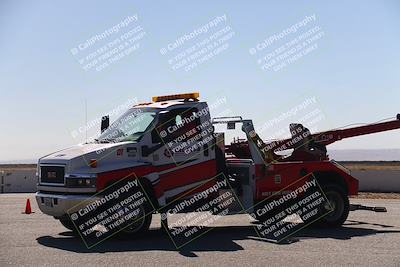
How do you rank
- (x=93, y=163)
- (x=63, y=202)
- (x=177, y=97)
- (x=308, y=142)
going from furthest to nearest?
1. (x=308, y=142)
2. (x=177, y=97)
3. (x=93, y=163)
4. (x=63, y=202)

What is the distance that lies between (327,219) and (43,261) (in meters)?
6.51

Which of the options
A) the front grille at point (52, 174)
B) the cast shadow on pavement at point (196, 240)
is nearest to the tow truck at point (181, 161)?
the front grille at point (52, 174)

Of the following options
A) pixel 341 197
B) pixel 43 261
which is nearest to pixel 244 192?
pixel 341 197

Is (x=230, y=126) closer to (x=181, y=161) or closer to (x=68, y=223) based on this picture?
(x=181, y=161)

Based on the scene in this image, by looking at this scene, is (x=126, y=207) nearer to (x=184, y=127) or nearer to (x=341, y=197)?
(x=184, y=127)

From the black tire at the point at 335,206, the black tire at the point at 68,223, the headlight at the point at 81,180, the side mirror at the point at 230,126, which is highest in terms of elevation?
the headlight at the point at 81,180

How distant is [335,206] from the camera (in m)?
11.9

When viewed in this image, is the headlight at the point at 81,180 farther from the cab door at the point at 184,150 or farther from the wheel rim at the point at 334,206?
the wheel rim at the point at 334,206

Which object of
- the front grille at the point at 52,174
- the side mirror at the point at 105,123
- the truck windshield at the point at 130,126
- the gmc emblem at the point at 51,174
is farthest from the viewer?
the side mirror at the point at 105,123

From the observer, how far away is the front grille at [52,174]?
9708mm

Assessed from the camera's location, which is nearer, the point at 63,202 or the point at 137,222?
the point at 63,202

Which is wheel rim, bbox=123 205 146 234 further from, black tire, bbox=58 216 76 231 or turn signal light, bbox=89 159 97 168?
black tire, bbox=58 216 76 231

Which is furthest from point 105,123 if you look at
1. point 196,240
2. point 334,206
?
point 334,206

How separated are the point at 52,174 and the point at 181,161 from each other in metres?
2.47
